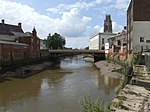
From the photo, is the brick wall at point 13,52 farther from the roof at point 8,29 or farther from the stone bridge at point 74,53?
the stone bridge at point 74,53

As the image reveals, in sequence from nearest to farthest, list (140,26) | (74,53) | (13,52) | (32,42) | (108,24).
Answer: (140,26) → (13,52) → (32,42) → (74,53) → (108,24)

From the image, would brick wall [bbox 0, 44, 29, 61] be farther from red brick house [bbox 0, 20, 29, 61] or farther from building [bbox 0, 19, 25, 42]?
building [bbox 0, 19, 25, 42]

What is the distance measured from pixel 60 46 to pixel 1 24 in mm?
45854

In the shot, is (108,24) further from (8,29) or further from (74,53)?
(8,29)


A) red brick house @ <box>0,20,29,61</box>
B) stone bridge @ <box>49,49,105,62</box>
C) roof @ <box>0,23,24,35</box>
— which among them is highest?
roof @ <box>0,23,24,35</box>

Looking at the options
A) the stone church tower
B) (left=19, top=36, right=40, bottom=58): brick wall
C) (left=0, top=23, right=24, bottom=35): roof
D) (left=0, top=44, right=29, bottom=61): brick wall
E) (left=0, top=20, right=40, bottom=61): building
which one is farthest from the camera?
the stone church tower

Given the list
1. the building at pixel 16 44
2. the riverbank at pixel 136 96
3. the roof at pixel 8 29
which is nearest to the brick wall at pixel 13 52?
the building at pixel 16 44

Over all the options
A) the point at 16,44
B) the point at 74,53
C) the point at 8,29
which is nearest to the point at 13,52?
the point at 16,44

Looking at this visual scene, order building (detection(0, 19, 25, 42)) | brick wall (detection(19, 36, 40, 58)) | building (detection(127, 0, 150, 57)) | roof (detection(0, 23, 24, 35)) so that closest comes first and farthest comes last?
building (detection(127, 0, 150, 57))
building (detection(0, 19, 25, 42))
brick wall (detection(19, 36, 40, 58))
roof (detection(0, 23, 24, 35))

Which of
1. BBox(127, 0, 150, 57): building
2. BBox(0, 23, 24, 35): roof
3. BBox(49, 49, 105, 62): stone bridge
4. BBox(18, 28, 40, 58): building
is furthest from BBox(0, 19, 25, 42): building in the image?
BBox(127, 0, 150, 57): building

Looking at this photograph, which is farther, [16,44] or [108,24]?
[108,24]

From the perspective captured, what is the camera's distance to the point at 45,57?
277 feet

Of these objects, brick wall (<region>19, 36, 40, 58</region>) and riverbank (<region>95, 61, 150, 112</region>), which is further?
brick wall (<region>19, 36, 40, 58</region>)

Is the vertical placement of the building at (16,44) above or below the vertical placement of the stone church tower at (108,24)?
below
